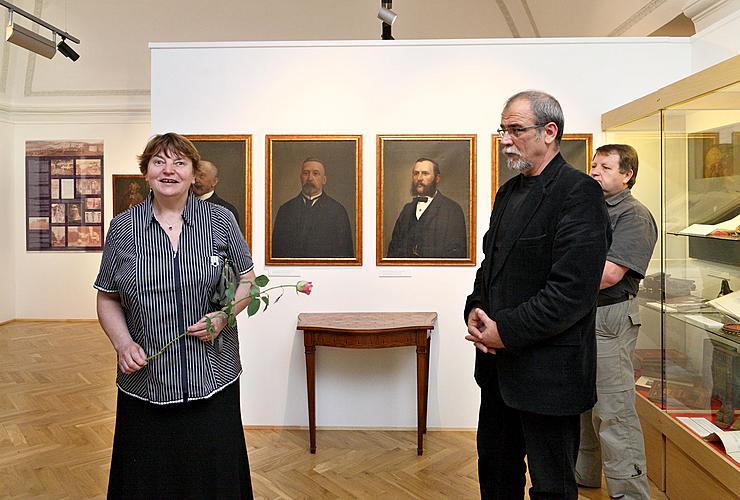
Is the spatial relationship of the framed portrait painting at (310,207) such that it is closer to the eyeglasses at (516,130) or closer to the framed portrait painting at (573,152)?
the framed portrait painting at (573,152)

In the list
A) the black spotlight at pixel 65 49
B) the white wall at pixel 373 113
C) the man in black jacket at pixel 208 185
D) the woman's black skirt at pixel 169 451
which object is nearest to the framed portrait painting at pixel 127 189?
the black spotlight at pixel 65 49

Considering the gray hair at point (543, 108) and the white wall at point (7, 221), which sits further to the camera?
the white wall at point (7, 221)

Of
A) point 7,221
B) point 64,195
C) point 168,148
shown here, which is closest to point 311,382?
point 168,148

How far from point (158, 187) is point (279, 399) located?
300 centimetres

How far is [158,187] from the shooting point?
2678mm

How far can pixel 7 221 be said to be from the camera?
1051 centimetres

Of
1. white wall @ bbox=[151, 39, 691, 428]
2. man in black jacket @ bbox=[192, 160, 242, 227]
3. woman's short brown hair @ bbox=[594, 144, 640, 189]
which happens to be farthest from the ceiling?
man in black jacket @ bbox=[192, 160, 242, 227]

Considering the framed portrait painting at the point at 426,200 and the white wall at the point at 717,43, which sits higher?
the white wall at the point at 717,43

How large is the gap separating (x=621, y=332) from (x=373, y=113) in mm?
2589

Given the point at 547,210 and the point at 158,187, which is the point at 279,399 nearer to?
the point at 158,187

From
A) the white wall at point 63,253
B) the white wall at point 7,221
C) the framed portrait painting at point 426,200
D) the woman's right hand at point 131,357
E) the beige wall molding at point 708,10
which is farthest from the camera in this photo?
the white wall at point 63,253

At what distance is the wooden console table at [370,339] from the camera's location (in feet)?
15.5

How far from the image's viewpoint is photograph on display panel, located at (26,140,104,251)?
35.0 feet

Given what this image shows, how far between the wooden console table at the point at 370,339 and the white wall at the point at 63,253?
22.7 ft
